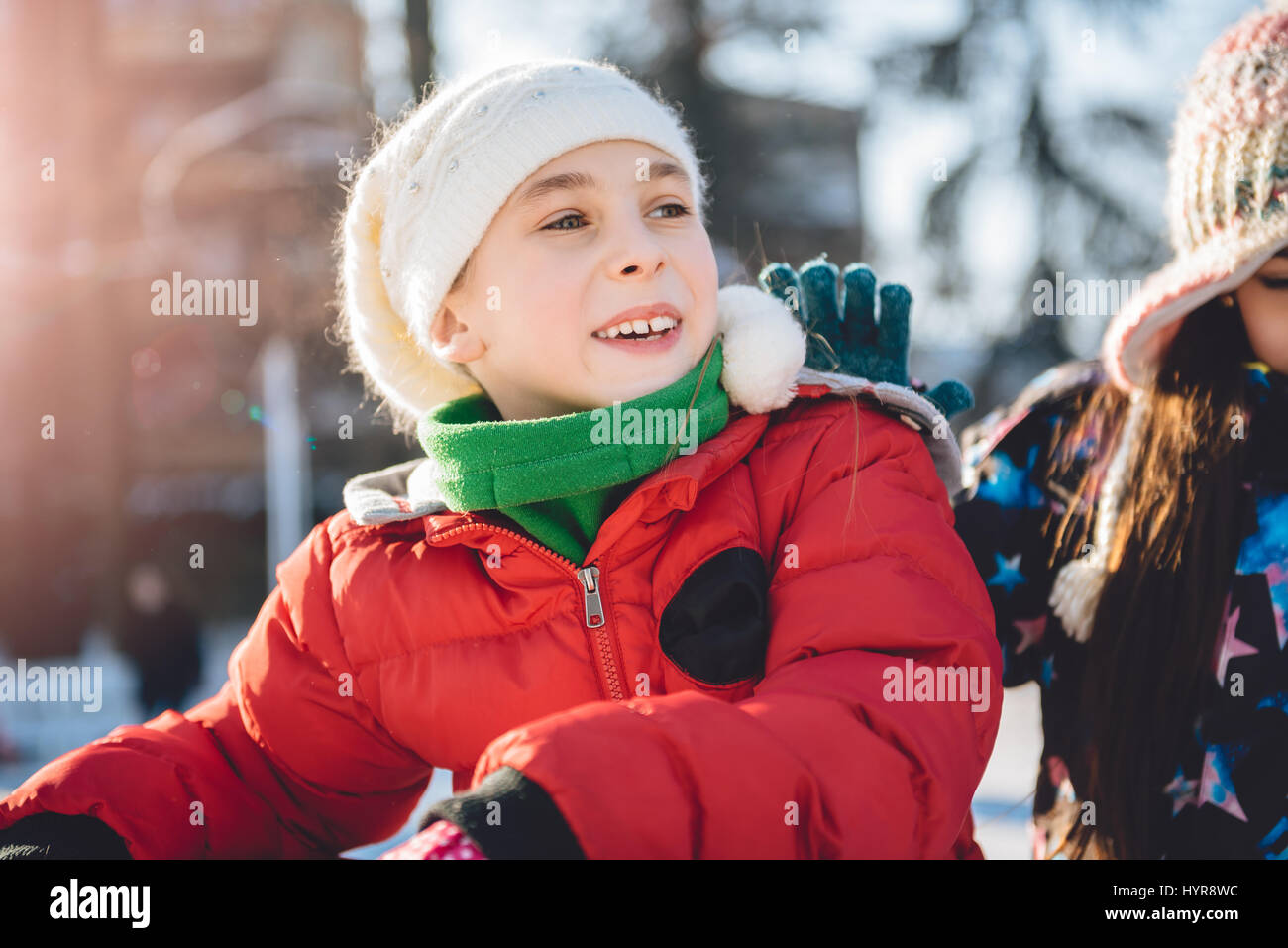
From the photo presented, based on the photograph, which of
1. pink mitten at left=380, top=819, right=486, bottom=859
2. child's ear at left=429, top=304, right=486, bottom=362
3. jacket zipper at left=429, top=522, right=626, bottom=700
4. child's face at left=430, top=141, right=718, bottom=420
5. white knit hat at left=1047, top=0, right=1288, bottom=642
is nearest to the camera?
pink mitten at left=380, top=819, right=486, bottom=859

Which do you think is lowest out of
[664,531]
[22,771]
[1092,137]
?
[22,771]

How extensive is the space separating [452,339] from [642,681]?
0.67m

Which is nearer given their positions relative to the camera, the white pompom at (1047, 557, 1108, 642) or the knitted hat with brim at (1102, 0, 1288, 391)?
the knitted hat with brim at (1102, 0, 1288, 391)

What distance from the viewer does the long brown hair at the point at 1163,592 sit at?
5.28 feet

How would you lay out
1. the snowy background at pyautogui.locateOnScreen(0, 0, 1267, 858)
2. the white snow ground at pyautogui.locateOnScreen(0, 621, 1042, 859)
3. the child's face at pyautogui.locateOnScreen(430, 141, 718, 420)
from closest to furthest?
1. the child's face at pyautogui.locateOnScreen(430, 141, 718, 420)
2. the white snow ground at pyautogui.locateOnScreen(0, 621, 1042, 859)
3. the snowy background at pyautogui.locateOnScreen(0, 0, 1267, 858)

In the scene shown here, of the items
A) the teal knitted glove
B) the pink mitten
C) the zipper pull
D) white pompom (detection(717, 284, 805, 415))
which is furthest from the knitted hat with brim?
the pink mitten

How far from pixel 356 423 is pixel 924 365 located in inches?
224

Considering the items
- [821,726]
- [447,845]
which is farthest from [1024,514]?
[447,845]

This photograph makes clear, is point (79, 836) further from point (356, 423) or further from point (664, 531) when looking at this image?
point (356, 423)

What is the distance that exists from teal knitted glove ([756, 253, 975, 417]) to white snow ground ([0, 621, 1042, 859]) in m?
1.02

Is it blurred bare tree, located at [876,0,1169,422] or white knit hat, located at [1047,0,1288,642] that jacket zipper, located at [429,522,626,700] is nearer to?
white knit hat, located at [1047,0,1288,642]

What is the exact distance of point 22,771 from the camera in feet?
15.1

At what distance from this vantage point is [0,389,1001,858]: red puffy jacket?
A: 99 centimetres
